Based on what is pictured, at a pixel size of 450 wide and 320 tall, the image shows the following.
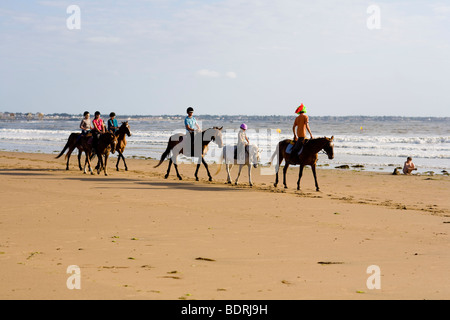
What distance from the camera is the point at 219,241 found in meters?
8.65

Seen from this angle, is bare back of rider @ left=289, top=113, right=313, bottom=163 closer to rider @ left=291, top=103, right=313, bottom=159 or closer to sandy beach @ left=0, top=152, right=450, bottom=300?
rider @ left=291, top=103, right=313, bottom=159

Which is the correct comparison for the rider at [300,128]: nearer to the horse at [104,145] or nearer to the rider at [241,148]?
the rider at [241,148]

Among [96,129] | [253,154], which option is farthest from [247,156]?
[96,129]

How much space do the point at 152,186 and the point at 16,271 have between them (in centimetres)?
1000

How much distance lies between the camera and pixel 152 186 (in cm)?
1633

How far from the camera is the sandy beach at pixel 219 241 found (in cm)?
595

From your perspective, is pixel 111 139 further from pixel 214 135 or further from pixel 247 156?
pixel 247 156

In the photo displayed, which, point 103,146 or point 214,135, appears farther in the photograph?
point 103,146

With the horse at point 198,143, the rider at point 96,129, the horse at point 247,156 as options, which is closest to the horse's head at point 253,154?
the horse at point 247,156

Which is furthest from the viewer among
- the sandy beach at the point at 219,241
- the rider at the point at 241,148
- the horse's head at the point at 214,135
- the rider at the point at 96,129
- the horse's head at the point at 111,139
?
the rider at the point at 96,129

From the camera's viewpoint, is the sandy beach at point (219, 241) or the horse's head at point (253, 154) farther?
the horse's head at point (253, 154)

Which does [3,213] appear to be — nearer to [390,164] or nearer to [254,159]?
[254,159]

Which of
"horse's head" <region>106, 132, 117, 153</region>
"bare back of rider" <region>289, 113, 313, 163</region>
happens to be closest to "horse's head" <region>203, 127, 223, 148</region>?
"bare back of rider" <region>289, 113, 313, 163</region>
